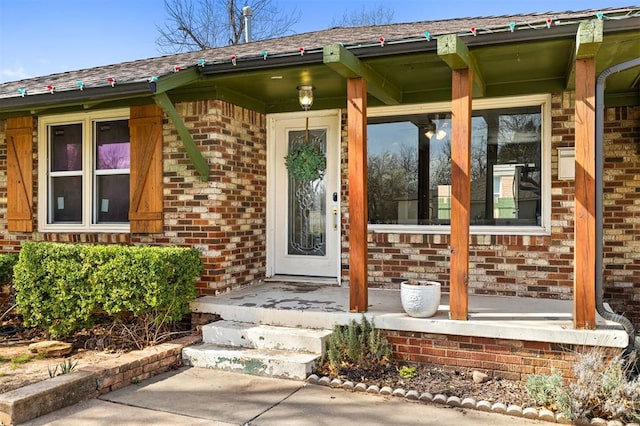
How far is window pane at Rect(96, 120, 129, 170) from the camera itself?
6074 millimetres

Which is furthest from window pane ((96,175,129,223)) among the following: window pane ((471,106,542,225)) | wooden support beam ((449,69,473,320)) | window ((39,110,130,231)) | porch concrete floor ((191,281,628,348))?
window pane ((471,106,542,225))

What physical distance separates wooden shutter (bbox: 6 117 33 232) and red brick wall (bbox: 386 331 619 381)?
5.17m

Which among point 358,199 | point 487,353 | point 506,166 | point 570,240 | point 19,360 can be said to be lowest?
point 19,360

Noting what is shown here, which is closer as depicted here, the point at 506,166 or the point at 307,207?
the point at 506,166

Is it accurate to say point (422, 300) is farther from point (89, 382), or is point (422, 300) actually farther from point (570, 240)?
point (89, 382)

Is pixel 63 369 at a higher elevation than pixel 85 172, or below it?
below

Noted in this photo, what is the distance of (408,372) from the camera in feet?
13.3

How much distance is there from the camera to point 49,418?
131 inches

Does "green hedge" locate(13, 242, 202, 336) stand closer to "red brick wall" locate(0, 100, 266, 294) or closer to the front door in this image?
"red brick wall" locate(0, 100, 266, 294)

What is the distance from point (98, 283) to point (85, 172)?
2.15 meters

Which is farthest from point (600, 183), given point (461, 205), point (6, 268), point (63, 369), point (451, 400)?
point (6, 268)

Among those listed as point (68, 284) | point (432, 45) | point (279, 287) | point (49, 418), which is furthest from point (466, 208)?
point (68, 284)

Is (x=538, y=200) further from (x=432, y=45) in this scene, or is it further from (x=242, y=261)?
(x=242, y=261)

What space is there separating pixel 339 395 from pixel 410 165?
312 cm
